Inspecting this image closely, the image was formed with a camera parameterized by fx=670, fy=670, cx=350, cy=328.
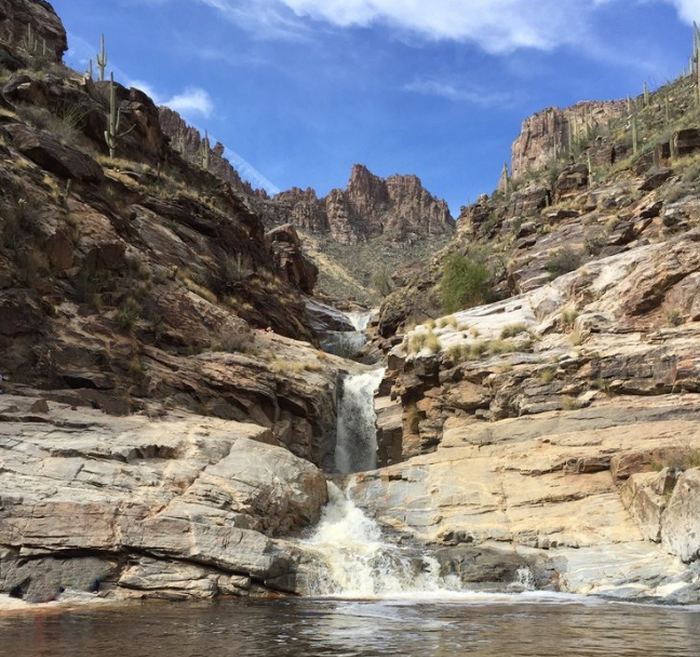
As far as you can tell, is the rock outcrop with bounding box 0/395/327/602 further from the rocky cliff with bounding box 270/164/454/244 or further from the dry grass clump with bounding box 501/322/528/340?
the rocky cliff with bounding box 270/164/454/244

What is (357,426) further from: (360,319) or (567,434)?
(360,319)

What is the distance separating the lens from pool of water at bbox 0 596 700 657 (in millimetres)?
7402

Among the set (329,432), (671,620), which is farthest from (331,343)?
(671,620)

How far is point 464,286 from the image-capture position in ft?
129

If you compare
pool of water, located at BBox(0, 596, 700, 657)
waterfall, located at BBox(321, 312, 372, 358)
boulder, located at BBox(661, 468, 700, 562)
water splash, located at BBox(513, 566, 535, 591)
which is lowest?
pool of water, located at BBox(0, 596, 700, 657)

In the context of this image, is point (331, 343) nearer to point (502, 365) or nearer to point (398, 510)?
point (502, 365)

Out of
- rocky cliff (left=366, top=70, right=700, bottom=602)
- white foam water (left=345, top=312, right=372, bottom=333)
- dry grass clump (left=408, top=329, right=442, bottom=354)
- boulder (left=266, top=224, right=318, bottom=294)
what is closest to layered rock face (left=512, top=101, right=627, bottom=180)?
white foam water (left=345, top=312, right=372, bottom=333)

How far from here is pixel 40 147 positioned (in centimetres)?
2588

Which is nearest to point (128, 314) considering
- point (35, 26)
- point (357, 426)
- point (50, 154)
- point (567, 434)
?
point (50, 154)

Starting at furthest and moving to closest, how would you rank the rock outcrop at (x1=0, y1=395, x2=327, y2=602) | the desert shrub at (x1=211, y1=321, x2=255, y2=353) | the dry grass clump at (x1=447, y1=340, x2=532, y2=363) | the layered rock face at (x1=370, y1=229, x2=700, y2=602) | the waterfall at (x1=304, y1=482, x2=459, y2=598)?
the desert shrub at (x1=211, y1=321, x2=255, y2=353) < the dry grass clump at (x1=447, y1=340, x2=532, y2=363) < the layered rock face at (x1=370, y1=229, x2=700, y2=602) < the waterfall at (x1=304, y1=482, x2=459, y2=598) < the rock outcrop at (x1=0, y1=395, x2=327, y2=602)

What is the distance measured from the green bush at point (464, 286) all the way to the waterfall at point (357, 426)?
11087 mm

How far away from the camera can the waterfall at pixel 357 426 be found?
25936 mm

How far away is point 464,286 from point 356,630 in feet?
104

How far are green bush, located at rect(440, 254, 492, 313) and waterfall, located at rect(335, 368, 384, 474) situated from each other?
1109cm
